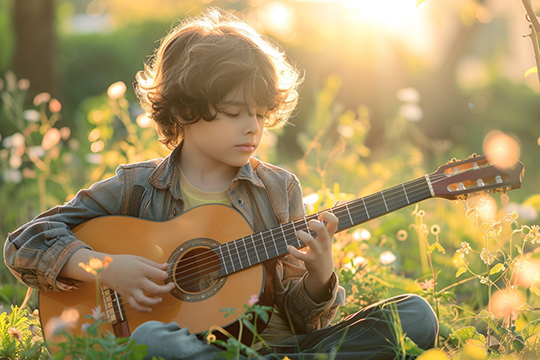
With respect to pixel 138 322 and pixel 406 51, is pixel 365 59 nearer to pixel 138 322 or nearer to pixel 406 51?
pixel 406 51

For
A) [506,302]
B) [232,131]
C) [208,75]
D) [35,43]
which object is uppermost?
[35,43]

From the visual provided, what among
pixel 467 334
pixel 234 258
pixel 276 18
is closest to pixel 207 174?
pixel 234 258

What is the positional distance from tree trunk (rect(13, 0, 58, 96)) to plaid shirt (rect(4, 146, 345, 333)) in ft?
15.4

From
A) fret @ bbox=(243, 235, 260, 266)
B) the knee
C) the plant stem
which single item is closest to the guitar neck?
fret @ bbox=(243, 235, 260, 266)

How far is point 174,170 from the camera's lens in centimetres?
204

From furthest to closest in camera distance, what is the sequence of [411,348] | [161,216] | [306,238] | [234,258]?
[161,216]
[234,258]
[306,238]
[411,348]

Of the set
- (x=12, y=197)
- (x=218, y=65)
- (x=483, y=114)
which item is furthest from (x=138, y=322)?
(x=483, y=114)

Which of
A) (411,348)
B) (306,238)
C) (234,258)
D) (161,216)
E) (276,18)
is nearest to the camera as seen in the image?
(411,348)

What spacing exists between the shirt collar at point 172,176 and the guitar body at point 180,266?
158 millimetres

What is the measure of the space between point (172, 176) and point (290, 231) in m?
0.57

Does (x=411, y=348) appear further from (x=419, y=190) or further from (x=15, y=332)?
(x=15, y=332)

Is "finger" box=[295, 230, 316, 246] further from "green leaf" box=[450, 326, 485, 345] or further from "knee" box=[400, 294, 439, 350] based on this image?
"green leaf" box=[450, 326, 485, 345]

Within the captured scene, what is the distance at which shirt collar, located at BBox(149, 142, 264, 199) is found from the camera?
200 centimetres

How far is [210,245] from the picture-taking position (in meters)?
1.86
